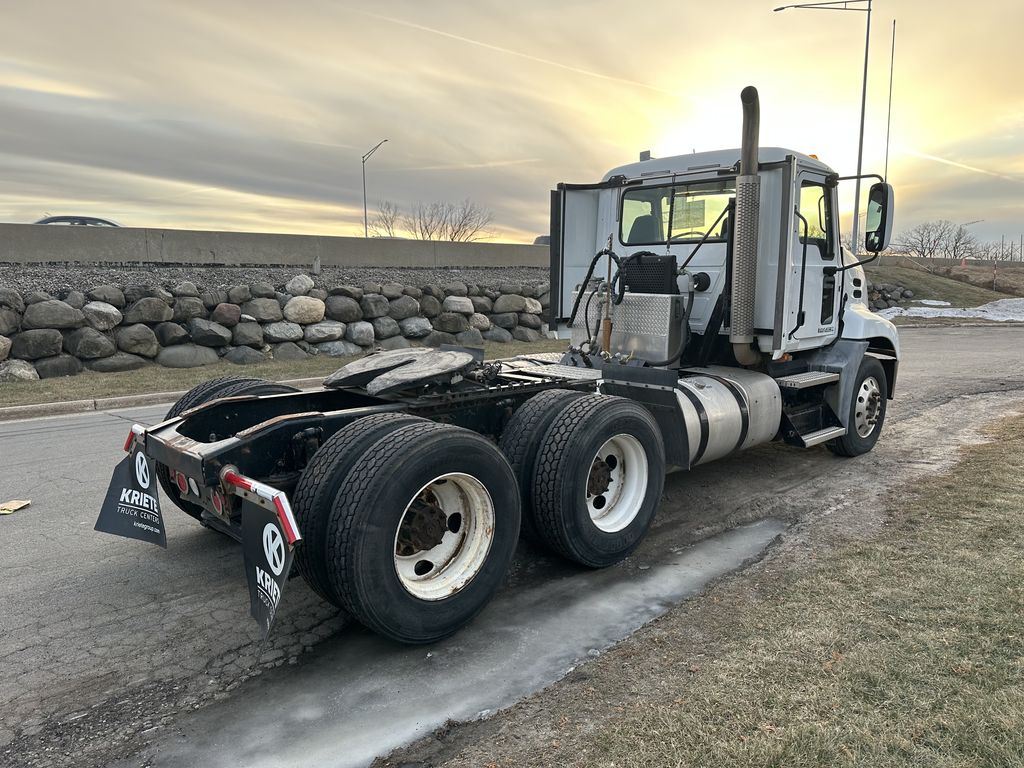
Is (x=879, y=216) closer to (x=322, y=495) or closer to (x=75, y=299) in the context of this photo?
(x=322, y=495)

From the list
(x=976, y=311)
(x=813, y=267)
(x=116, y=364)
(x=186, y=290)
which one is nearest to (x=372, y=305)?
(x=186, y=290)

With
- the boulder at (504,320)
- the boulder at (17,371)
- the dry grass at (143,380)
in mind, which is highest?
the boulder at (504,320)

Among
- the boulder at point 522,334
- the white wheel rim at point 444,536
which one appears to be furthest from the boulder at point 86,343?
the white wheel rim at point 444,536

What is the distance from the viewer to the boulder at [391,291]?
15578mm

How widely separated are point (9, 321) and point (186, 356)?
8.56 feet

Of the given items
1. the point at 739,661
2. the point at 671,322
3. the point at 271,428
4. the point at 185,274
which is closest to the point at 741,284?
the point at 671,322

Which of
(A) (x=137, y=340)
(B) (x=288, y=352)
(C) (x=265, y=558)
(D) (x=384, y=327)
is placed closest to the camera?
(C) (x=265, y=558)

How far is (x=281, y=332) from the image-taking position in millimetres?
14031

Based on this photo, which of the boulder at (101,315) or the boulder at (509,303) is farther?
the boulder at (509,303)

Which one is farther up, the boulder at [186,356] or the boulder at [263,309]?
the boulder at [263,309]

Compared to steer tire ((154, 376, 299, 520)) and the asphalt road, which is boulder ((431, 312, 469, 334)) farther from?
steer tire ((154, 376, 299, 520))

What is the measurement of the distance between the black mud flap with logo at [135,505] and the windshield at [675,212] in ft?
14.7

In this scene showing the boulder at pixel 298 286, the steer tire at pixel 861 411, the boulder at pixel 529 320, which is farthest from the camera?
the boulder at pixel 529 320

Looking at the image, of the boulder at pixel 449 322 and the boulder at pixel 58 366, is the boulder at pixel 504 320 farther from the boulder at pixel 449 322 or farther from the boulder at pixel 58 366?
the boulder at pixel 58 366
